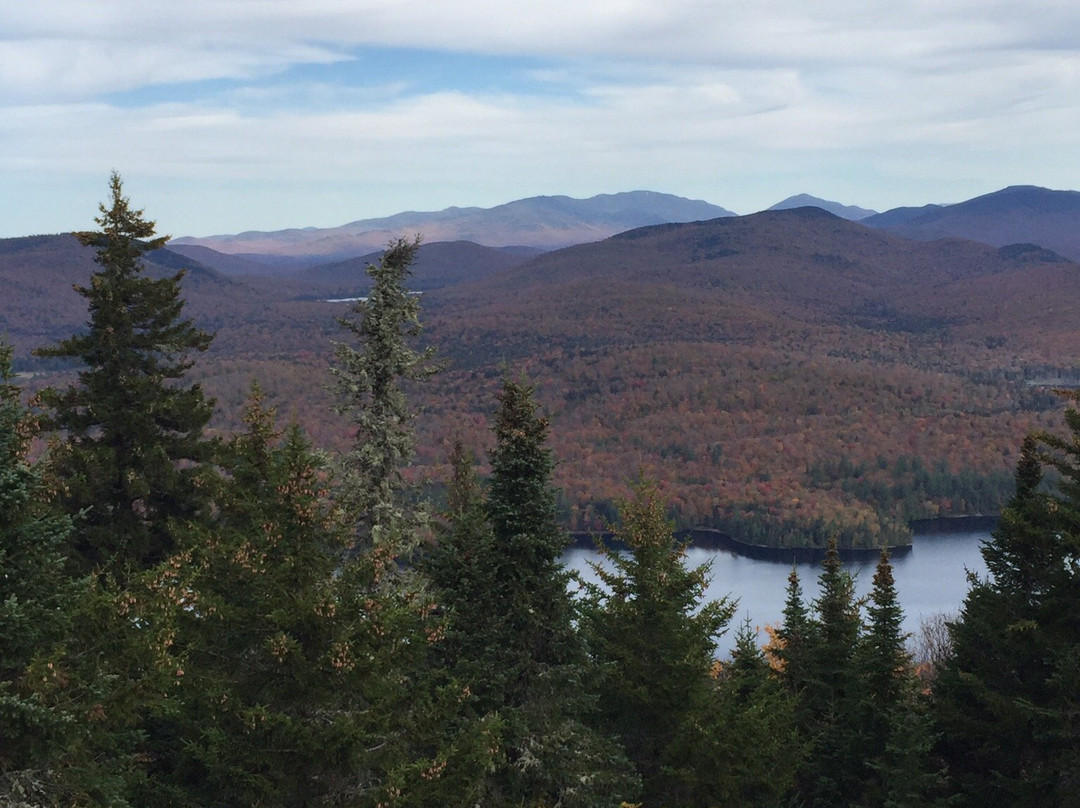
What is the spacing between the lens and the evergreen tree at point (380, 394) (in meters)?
21.1

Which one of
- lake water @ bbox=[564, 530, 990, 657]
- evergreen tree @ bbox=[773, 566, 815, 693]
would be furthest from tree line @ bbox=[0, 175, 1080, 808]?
lake water @ bbox=[564, 530, 990, 657]

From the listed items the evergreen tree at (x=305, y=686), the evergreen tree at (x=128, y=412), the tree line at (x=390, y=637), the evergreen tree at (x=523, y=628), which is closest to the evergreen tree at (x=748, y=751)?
the tree line at (x=390, y=637)

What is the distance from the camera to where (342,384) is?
2123 cm

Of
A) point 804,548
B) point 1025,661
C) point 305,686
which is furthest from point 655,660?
point 804,548

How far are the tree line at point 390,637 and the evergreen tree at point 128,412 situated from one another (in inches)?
2.5

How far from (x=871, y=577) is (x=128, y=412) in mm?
91388

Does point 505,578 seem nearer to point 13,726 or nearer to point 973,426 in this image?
point 13,726

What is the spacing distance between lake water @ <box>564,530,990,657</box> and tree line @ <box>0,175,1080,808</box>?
68736mm

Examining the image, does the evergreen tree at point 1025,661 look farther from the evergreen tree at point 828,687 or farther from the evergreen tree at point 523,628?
the evergreen tree at point 523,628

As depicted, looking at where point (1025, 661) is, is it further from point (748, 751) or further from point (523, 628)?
point (523, 628)

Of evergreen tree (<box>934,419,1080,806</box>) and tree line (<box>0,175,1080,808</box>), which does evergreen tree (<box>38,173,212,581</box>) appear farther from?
evergreen tree (<box>934,419,1080,806</box>)

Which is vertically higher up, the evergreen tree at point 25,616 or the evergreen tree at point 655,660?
the evergreen tree at point 25,616

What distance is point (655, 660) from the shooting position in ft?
65.7

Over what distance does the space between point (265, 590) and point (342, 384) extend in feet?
30.7
